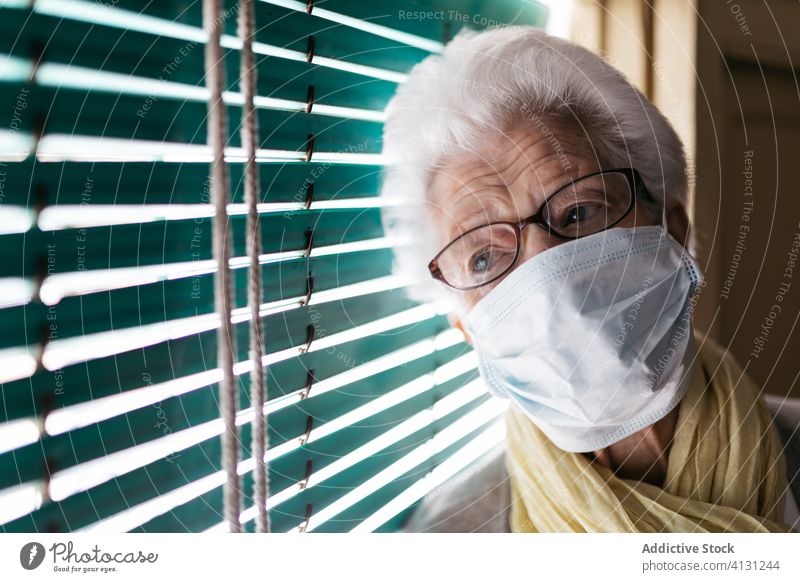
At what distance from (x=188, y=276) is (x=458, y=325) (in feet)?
0.73

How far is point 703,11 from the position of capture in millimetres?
463

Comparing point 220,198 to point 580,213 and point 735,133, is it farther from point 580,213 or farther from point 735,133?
point 735,133

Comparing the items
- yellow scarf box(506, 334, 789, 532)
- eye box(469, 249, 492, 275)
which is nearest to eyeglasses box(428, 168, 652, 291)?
eye box(469, 249, 492, 275)

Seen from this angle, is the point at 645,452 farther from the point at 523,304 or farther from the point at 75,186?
the point at 75,186

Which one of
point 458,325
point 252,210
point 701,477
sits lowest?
point 701,477

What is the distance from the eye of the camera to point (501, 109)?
A: 43cm

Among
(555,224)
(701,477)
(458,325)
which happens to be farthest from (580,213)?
(701,477)

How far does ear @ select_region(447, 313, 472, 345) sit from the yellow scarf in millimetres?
75

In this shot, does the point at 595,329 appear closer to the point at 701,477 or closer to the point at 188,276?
the point at 701,477

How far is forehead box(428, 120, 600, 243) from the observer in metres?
0.43

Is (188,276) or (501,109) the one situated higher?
(501,109)

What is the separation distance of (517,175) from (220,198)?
231mm
